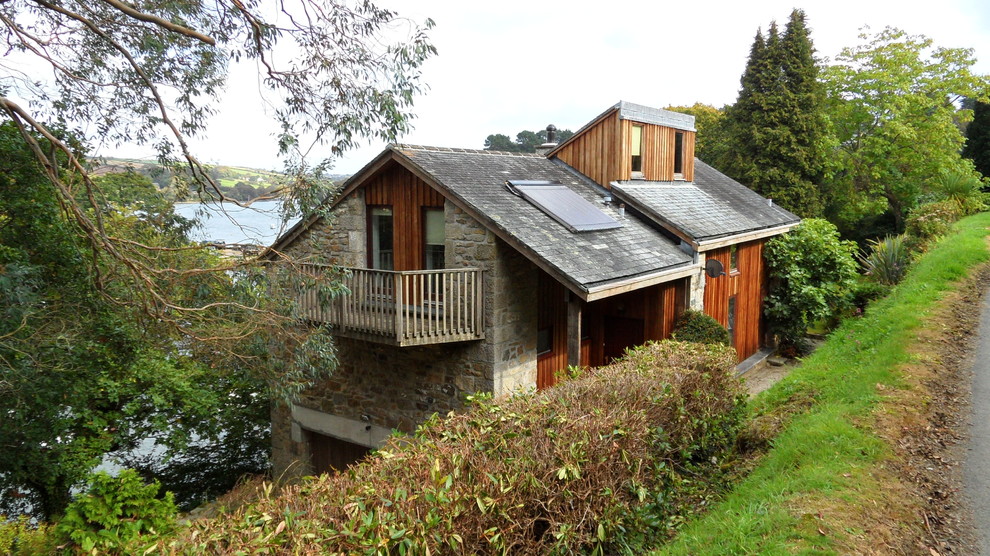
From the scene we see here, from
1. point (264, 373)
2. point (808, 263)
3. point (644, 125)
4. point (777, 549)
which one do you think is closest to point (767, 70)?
point (808, 263)

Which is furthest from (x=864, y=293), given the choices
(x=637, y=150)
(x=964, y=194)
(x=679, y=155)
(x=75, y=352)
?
A: (x=75, y=352)

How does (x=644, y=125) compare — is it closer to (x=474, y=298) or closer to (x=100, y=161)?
(x=474, y=298)

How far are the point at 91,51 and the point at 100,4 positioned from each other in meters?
0.68

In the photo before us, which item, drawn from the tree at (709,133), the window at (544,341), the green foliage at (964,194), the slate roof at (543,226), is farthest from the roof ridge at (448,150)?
the tree at (709,133)

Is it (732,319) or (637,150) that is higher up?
(637,150)

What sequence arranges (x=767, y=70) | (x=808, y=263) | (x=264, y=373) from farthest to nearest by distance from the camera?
(x=767, y=70), (x=808, y=263), (x=264, y=373)

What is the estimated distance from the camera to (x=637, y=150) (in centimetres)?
1571

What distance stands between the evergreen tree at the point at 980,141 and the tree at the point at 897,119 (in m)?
1.85

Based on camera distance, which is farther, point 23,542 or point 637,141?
point 637,141

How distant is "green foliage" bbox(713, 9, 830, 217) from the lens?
29000 millimetres

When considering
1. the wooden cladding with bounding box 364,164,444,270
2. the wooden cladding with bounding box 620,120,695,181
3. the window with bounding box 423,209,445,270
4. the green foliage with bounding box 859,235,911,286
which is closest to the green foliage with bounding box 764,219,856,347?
the green foliage with bounding box 859,235,911,286

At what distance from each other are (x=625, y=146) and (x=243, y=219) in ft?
28.4

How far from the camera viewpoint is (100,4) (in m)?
9.36

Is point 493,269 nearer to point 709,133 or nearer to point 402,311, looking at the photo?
point 402,311
